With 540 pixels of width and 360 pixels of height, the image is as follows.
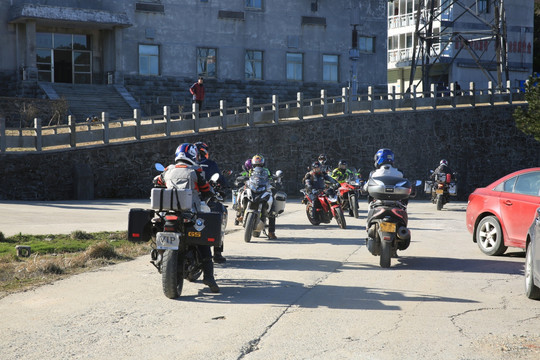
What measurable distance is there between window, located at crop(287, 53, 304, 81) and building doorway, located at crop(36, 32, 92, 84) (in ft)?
37.5

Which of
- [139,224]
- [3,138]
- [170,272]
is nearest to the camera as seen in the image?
[170,272]

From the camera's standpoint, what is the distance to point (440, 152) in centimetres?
3975

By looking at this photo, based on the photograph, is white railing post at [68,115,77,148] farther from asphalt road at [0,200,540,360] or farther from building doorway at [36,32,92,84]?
asphalt road at [0,200,540,360]

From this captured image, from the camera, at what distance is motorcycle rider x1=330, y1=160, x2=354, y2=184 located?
20469 millimetres

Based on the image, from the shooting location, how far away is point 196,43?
1660 inches

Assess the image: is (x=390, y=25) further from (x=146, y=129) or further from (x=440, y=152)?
(x=146, y=129)

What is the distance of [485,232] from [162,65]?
3075 cm

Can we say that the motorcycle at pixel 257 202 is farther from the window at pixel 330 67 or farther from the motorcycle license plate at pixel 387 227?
the window at pixel 330 67

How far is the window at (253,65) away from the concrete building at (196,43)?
0.06 m

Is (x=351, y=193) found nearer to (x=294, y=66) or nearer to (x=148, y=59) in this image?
(x=148, y=59)

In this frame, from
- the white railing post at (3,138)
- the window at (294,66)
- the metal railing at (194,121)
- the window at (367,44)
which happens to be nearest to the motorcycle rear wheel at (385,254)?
the metal railing at (194,121)

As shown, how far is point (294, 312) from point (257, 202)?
657cm

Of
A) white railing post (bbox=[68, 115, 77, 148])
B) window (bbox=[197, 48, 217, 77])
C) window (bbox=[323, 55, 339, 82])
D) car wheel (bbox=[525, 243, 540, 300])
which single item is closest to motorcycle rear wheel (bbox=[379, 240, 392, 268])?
car wheel (bbox=[525, 243, 540, 300])

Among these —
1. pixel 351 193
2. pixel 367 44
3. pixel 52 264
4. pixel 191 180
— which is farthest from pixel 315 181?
pixel 367 44
